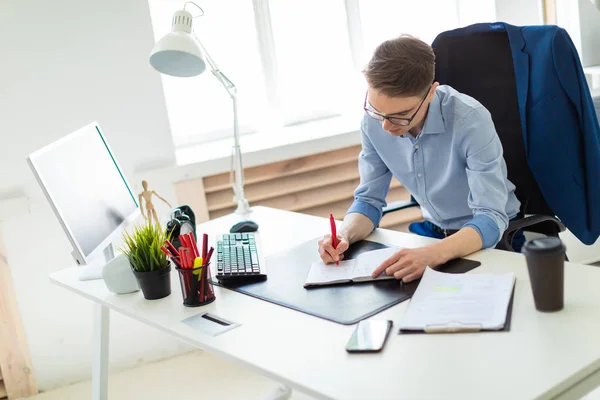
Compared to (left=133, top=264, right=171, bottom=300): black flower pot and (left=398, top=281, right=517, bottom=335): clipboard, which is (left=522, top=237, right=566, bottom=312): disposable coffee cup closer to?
(left=398, top=281, right=517, bottom=335): clipboard

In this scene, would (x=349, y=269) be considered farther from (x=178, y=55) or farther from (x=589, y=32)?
(x=589, y=32)

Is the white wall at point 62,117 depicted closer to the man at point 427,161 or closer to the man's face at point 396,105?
the man at point 427,161

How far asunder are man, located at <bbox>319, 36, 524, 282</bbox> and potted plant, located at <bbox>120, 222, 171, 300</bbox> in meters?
0.39

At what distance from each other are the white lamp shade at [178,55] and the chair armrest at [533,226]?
0.98 m

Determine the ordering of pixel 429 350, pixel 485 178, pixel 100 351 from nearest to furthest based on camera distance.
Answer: pixel 429 350 → pixel 485 178 → pixel 100 351

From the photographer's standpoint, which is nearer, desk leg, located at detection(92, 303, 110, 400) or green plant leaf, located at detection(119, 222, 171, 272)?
green plant leaf, located at detection(119, 222, 171, 272)

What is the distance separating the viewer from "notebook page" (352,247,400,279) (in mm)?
1686

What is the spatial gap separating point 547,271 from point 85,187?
1220mm

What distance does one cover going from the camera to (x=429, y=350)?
129cm

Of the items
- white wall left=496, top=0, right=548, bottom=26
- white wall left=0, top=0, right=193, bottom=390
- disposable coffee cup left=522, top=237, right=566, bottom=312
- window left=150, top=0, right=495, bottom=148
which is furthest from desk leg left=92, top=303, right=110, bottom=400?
white wall left=496, top=0, right=548, bottom=26

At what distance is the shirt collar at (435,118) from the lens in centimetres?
194

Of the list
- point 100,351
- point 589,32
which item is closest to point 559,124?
point 100,351

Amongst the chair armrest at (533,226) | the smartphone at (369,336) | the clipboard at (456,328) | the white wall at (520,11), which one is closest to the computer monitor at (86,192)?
the smartphone at (369,336)

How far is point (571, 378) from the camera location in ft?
3.77
